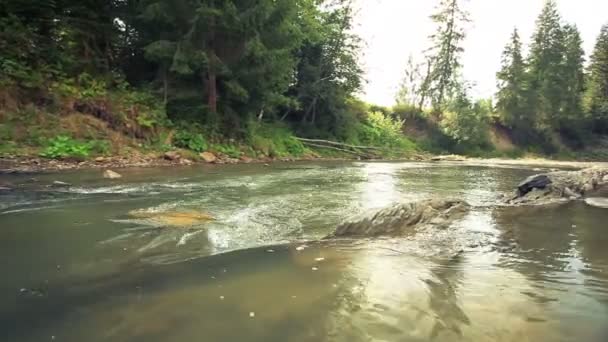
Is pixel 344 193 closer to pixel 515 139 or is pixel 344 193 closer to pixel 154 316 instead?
pixel 154 316

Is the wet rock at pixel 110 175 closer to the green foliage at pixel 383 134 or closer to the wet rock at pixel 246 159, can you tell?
the wet rock at pixel 246 159

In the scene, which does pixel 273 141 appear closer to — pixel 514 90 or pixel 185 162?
pixel 185 162

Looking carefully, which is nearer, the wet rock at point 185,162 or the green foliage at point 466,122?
the wet rock at point 185,162

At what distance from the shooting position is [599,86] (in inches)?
1769

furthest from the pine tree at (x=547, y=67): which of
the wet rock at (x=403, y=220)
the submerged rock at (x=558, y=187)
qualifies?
the wet rock at (x=403, y=220)

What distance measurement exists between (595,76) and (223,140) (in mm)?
45695

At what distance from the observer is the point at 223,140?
18797 millimetres

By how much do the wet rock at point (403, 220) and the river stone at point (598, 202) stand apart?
3555 mm

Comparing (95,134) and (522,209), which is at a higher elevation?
(95,134)

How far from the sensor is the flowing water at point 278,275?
9.72 feet

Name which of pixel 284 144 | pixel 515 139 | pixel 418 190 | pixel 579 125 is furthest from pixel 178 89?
pixel 579 125

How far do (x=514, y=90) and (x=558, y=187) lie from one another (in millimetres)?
34570

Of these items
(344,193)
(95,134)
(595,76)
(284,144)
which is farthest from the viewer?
(595,76)

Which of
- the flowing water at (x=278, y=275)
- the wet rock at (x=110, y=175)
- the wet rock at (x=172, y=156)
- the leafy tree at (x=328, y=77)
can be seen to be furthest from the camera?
the leafy tree at (x=328, y=77)
